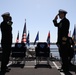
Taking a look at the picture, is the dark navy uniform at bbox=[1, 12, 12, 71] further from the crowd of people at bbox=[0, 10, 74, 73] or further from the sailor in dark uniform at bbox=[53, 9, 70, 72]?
the sailor in dark uniform at bbox=[53, 9, 70, 72]

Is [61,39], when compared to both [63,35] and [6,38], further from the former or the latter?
[6,38]

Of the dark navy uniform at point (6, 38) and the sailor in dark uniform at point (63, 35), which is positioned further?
the dark navy uniform at point (6, 38)

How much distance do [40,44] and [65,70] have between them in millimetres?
4832

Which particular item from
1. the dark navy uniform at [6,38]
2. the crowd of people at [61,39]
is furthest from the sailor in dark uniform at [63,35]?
the dark navy uniform at [6,38]

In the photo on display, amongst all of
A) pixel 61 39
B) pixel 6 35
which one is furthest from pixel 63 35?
pixel 6 35

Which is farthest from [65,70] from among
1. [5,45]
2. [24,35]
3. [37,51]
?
[24,35]

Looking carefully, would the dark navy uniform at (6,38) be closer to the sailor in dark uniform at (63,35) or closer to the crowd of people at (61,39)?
the crowd of people at (61,39)

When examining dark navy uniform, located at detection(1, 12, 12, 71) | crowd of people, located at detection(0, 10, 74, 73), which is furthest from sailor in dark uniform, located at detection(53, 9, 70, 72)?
dark navy uniform, located at detection(1, 12, 12, 71)

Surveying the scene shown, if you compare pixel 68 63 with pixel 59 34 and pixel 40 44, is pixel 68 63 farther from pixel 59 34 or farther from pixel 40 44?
pixel 40 44

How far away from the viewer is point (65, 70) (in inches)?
344

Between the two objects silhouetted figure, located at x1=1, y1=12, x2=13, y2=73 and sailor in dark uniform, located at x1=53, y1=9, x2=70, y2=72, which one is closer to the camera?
sailor in dark uniform, located at x1=53, y1=9, x2=70, y2=72

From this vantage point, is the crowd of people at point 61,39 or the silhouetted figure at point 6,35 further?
the silhouetted figure at point 6,35

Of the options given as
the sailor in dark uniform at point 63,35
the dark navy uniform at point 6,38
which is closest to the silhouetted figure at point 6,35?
the dark navy uniform at point 6,38

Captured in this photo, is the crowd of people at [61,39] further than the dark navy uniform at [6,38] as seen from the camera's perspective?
No
